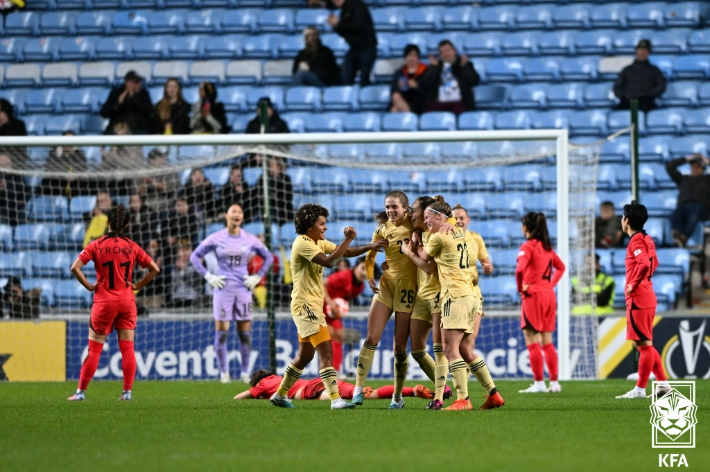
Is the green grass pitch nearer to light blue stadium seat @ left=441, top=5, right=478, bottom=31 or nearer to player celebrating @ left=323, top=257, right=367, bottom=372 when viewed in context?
player celebrating @ left=323, top=257, right=367, bottom=372

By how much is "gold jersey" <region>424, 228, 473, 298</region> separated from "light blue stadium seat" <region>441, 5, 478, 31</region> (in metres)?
11.7

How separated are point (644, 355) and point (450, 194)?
6263 millimetres

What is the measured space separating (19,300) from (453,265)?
814 cm

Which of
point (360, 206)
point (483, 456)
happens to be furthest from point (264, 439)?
point (360, 206)

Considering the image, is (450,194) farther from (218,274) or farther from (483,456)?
(483,456)

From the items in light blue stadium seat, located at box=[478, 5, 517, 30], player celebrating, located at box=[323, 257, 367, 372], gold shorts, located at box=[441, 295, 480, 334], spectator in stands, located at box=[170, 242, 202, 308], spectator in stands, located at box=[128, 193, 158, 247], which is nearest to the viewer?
gold shorts, located at box=[441, 295, 480, 334]

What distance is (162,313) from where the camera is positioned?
47.2 ft

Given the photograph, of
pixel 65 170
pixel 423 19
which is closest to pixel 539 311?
pixel 65 170

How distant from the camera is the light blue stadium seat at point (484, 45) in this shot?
19.2 metres

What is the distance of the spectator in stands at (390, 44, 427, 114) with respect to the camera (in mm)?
17938

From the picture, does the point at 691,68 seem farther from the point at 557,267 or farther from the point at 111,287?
the point at 111,287

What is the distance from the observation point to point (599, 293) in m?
14.6

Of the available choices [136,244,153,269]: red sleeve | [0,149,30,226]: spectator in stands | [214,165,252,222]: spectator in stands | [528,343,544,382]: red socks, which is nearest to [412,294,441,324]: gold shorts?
[528,343,544,382]: red socks

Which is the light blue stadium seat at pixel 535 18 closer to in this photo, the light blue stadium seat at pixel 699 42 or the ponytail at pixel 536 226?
the light blue stadium seat at pixel 699 42
